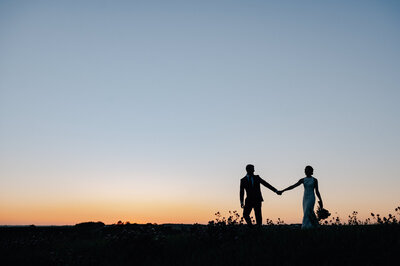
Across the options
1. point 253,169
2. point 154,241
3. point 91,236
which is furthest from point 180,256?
point 91,236

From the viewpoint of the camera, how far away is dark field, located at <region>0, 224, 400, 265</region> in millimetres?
6312

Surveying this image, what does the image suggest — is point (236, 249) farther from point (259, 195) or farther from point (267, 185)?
point (267, 185)

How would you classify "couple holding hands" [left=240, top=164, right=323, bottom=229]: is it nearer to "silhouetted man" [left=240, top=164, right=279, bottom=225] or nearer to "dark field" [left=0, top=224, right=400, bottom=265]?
"silhouetted man" [left=240, top=164, right=279, bottom=225]

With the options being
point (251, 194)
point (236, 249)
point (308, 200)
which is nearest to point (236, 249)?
point (236, 249)

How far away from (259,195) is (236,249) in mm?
4541

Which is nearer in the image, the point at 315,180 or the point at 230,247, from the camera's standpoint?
the point at 230,247

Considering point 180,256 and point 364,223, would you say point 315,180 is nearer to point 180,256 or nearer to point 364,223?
point 364,223

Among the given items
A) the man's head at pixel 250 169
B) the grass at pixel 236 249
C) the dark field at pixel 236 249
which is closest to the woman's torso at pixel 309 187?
the man's head at pixel 250 169

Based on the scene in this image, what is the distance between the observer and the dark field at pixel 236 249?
631 cm

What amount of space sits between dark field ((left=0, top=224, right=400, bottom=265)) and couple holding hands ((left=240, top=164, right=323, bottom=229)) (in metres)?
2.18

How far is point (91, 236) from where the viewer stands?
14016mm

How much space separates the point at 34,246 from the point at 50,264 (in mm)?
3312

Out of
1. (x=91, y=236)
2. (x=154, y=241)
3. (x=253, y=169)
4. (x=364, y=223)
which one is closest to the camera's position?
(x=154, y=241)

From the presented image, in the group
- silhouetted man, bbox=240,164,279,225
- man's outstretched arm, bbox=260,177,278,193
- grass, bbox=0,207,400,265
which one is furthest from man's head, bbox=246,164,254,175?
grass, bbox=0,207,400,265
